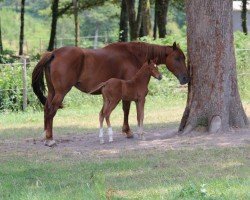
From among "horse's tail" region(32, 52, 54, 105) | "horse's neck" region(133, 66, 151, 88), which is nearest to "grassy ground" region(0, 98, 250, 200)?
"horse's tail" region(32, 52, 54, 105)

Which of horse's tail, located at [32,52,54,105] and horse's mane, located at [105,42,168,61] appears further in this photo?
horse's mane, located at [105,42,168,61]

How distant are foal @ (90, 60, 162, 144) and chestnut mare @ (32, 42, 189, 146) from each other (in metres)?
0.37

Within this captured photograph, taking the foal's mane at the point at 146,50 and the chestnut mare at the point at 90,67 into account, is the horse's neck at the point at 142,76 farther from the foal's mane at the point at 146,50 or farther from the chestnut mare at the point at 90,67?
the foal's mane at the point at 146,50

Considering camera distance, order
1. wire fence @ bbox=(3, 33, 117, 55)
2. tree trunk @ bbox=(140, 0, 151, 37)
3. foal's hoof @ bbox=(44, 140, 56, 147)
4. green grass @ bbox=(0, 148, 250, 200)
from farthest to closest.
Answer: wire fence @ bbox=(3, 33, 117, 55), tree trunk @ bbox=(140, 0, 151, 37), foal's hoof @ bbox=(44, 140, 56, 147), green grass @ bbox=(0, 148, 250, 200)

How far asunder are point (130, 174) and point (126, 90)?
3.28m

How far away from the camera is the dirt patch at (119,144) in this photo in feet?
36.2

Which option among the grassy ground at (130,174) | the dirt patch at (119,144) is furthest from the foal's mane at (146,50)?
the grassy ground at (130,174)

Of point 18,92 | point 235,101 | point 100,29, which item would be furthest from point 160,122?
point 100,29

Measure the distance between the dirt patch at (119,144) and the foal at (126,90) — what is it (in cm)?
41

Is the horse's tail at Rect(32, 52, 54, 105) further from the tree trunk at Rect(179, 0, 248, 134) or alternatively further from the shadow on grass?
the tree trunk at Rect(179, 0, 248, 134)

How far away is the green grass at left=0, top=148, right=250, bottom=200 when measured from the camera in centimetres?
747

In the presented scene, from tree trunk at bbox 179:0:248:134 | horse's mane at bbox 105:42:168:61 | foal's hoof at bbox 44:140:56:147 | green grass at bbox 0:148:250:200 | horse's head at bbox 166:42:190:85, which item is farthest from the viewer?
horse's mane at bbox 105:42:168:61

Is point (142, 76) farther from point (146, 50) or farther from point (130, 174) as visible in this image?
point (130, 174)

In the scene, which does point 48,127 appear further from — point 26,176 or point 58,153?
point 26,176
